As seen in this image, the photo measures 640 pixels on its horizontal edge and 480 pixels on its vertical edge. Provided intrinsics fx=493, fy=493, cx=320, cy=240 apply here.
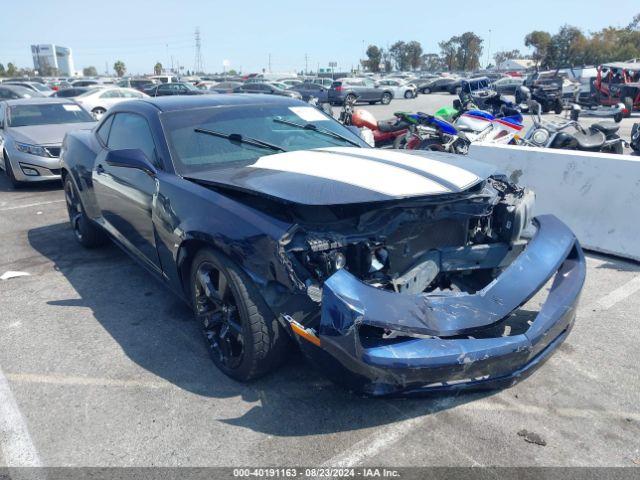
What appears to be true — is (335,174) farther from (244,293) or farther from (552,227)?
(552,227)

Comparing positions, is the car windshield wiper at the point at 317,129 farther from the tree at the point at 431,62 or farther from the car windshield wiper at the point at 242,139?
the tree at the point at 431,62

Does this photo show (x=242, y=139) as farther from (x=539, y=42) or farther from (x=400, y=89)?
(x=539, y=42)

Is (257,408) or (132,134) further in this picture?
(132,134)

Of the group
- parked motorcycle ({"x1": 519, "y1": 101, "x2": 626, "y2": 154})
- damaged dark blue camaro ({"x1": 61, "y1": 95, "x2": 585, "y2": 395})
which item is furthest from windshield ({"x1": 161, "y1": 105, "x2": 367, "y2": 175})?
parked motorcycle ({"x1": 519, "y1": 101, "x2": 626, "y2": 154})

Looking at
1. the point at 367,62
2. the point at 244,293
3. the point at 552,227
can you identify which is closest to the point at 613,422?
the point at 552,227

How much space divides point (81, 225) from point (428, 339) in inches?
167

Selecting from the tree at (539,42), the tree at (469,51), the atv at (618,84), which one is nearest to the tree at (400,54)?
the tree at (469,51)

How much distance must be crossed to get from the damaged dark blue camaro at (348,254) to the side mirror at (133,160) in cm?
1

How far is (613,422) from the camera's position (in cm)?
253

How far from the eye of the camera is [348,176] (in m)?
2.83

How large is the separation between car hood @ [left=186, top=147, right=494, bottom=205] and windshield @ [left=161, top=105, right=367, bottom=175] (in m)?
0.18

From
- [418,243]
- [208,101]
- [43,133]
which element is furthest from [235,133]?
[43,133]

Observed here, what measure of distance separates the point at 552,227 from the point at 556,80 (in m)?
21.5

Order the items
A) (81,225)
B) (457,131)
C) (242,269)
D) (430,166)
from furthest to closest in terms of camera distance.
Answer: (457,131) → (81,225) → (430,166) → (242,269)
